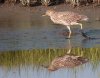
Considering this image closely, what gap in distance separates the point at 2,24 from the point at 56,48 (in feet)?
11.1

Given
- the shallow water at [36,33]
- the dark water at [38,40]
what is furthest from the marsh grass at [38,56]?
the shallow water at [36,33]

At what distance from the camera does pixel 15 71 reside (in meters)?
9.37

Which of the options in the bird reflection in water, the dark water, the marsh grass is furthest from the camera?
the marsh grass

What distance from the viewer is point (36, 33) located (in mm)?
12852

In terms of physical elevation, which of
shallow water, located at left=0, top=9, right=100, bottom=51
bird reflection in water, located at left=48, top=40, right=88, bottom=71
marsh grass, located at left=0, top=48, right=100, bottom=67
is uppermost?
bird reflection in water, located at left=48, top=40, right=88, bottom=71

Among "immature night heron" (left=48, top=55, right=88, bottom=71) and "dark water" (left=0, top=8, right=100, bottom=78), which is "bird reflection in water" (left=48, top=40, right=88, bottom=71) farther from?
"dark water" (left=0, top=8, right=100, bottom=78)

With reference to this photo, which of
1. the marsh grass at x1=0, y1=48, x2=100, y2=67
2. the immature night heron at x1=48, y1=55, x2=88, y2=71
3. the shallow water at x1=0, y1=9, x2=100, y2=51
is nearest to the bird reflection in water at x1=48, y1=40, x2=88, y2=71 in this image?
the immature night heron at x1=48, y1=55, x2=88, y2=71

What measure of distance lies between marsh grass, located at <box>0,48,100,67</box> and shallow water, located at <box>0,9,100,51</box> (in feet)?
1.32

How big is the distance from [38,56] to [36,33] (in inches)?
94.3

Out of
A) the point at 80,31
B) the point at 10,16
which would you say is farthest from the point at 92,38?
the point at 10,16

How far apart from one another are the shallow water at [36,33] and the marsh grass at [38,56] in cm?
40

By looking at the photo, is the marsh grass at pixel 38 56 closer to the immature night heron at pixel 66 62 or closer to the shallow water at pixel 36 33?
the immature night heron at pixel 66 62

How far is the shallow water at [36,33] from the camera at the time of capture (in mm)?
11633

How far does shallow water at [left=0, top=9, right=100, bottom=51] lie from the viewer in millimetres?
11633
